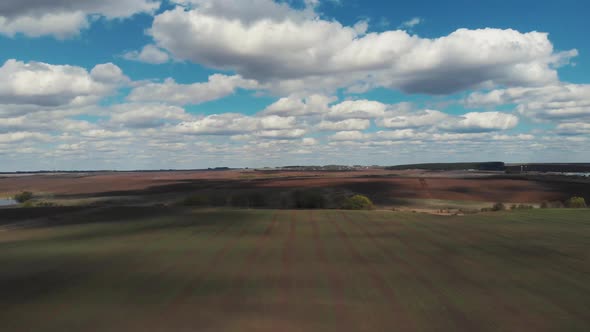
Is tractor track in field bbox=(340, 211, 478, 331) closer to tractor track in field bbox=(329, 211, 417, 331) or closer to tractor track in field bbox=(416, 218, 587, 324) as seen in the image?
tractor track in field bbox=(329, 211, 417, 331)

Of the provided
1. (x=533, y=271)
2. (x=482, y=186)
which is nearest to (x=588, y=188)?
(x=482, y=186)

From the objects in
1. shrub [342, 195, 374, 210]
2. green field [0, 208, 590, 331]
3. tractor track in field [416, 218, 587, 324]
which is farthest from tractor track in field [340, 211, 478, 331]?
shrub [342, 195, 374, 210]

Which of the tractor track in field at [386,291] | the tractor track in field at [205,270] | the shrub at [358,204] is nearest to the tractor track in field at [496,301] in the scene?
the tractor track in field at [386,291]

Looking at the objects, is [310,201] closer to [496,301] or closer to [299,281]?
[299,281]

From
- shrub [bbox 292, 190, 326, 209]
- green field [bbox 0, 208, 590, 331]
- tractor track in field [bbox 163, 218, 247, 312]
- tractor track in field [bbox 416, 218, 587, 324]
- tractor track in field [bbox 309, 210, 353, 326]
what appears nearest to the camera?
green field [bbox 0, 208, 590, 331]

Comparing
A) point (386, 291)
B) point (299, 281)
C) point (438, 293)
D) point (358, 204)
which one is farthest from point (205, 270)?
point (358, 204)

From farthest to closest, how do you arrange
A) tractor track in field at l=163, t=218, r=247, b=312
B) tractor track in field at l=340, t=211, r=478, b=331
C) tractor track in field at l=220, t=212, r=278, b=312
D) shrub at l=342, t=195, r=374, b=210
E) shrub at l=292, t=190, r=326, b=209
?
shrub at l=292, t=190, r=326, b=209, shrub at l=342, t=195, r=374, b=210, tractor track in field at l=163, t=218, r=247, b=312, tractor track in field at l=220, t=212, r=278, b=312, tractor track in field at l=340, t=211, r=478, b=331

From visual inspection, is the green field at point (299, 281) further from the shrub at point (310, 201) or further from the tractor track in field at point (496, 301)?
the shrub at point (310, 201)

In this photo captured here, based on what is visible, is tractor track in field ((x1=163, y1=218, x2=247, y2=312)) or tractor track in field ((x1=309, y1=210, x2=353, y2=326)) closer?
tractor track in field ((x1=309, y1=210, x2=353, y2=326))

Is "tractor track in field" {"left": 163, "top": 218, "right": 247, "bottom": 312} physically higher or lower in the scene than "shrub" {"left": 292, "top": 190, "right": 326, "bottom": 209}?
higher
